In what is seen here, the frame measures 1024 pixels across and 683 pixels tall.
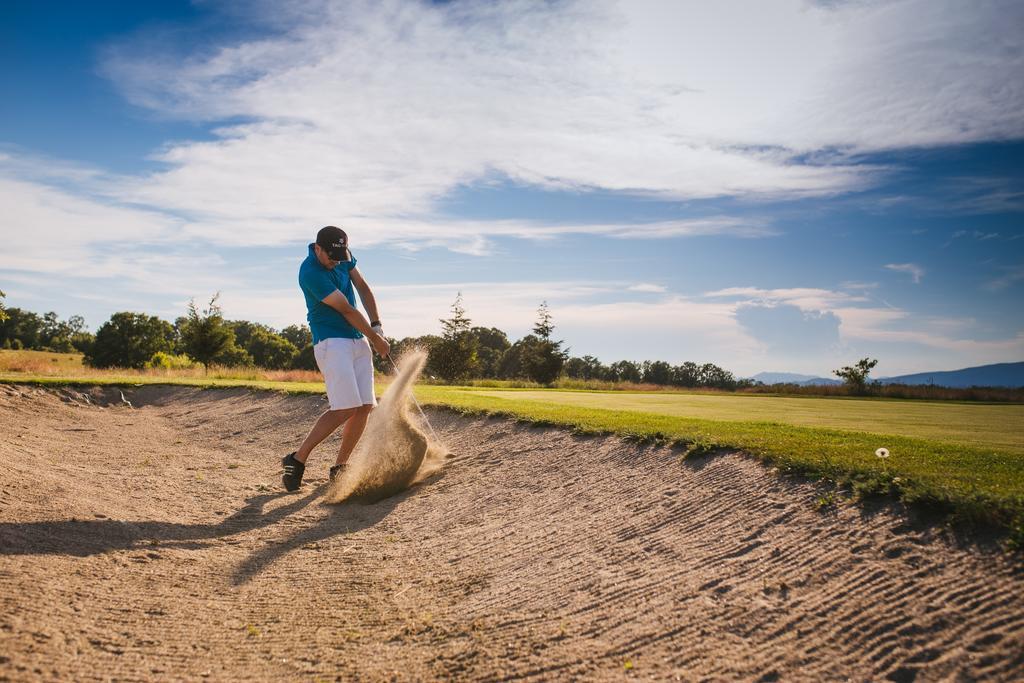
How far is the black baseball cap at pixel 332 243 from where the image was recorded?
8047mm

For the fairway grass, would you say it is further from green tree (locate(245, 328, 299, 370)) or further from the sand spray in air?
green tree (locate(245, 328, 299, 370))

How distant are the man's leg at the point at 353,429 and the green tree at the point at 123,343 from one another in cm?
6566

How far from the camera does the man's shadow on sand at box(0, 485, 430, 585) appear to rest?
5535 mm

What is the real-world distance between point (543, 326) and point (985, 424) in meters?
38.2

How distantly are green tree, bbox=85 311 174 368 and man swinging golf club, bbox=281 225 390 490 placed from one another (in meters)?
65.7

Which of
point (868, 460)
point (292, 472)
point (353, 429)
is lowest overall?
point (292, 472)

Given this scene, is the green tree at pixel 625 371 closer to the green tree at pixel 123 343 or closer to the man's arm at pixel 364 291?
the green tree at pixel 123 343

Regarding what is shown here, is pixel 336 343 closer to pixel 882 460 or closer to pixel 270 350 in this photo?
pixel 882 460

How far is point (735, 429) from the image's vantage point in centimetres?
821

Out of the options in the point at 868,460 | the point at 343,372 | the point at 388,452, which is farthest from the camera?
the point at 388,452

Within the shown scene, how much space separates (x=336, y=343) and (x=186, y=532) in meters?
2.74

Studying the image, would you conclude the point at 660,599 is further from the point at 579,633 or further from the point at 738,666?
the point at 738,666

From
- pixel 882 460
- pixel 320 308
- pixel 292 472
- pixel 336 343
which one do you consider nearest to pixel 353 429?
pixel 292 472

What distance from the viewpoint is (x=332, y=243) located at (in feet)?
26.4
